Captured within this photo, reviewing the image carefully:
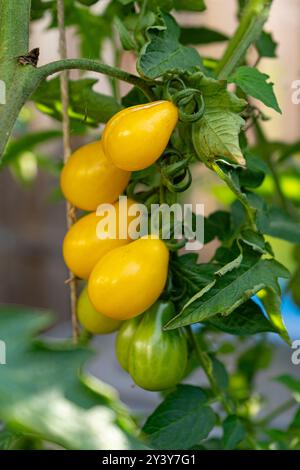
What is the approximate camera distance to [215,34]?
0.80m

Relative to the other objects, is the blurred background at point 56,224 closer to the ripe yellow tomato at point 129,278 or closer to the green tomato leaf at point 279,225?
the green tomato leaf at point 279,225

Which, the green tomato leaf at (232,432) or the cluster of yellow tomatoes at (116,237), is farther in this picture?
the green tomato leaf at (232,432)

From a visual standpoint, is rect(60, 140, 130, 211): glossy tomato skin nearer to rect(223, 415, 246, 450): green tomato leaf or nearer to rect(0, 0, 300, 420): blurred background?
rect(223, 415, 246, 450): green tomato leaf

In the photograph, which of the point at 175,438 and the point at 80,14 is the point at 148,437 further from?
the point at 80,14

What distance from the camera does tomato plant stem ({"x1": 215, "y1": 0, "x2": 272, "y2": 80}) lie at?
1.89 feet

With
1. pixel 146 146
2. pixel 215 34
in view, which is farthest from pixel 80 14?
pixel 146 146

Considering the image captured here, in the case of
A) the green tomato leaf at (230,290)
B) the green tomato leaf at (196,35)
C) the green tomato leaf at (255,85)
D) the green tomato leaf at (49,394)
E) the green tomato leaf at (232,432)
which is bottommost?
the green tomato leaf at (232,432)

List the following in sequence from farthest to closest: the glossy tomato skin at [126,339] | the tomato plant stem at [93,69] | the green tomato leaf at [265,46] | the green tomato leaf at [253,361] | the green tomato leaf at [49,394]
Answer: the green tomato leaf at [253,361] → the green tomato leaf at [265,46] → the glossy tomato skin at [126,339] → the tomato plant stem at [93,69] → the green tomato leaf at [49,394]

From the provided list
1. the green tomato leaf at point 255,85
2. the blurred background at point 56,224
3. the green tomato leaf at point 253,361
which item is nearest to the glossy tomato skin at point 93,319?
the green tomato leaf at point 255,85

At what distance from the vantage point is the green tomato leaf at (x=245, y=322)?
1.74ft

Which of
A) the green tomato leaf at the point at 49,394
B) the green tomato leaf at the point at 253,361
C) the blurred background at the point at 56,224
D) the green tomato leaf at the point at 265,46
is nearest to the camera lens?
the green tomato leaf at the point at 49,394

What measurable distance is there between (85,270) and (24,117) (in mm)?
630

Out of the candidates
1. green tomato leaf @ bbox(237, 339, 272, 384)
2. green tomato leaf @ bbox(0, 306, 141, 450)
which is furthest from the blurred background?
green tomato leaf @ bbox(0, 306, 141, 450)

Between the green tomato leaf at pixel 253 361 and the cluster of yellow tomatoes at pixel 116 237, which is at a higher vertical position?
the cluster of yellow tomatoes at pixel 116 237
